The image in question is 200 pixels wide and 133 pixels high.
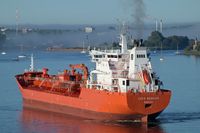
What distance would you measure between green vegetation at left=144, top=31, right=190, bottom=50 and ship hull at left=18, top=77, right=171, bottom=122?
86463 millimetres

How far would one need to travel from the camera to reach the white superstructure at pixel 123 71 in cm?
2623

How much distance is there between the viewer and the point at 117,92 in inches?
1022

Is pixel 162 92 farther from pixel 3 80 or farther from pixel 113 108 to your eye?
pixel 3 80

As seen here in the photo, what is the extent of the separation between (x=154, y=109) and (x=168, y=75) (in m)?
24.1

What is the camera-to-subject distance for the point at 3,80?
47.8 meters

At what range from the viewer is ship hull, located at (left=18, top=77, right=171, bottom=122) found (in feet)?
84.0

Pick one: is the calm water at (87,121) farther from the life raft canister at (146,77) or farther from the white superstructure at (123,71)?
the life raft canister at (146,77)

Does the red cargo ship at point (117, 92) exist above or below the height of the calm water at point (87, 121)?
above

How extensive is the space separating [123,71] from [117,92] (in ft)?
5.06

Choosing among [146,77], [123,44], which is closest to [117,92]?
[146,77]

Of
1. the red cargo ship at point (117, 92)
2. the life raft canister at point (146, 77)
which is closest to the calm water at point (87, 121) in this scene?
the red cargo ship at point (117, 92)

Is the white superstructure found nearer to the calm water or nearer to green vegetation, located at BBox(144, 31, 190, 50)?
the calm water

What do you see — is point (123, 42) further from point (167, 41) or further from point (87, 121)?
point (167, 41)

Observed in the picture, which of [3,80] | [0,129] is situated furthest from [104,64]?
[3,80]
